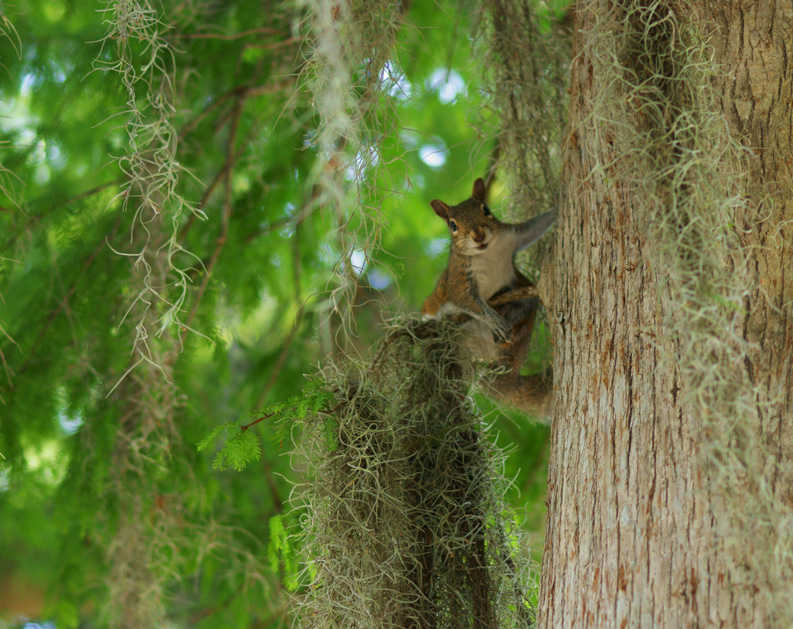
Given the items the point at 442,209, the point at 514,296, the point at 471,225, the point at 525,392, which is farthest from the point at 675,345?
the point at 442,209

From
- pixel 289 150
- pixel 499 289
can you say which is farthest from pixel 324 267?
pixel 499 289

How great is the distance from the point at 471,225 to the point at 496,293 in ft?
0.82

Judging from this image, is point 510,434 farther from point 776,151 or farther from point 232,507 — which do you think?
point 776,151

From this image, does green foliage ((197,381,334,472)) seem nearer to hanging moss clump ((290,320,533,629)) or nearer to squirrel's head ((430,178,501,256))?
hanging moss clump ((290,320,533,629))

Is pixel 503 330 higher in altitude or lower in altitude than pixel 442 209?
lower

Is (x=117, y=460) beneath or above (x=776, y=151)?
beneath

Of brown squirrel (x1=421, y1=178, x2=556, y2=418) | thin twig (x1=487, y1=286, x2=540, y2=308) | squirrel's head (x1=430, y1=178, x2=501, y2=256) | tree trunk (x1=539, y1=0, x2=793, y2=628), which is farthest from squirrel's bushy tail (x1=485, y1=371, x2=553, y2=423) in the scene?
tree trunk (x1=539, y1=0, x2=793, y2=628)

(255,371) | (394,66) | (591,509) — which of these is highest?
(394,66)

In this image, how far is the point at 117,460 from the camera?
2572 millimetres

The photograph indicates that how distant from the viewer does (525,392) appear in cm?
242

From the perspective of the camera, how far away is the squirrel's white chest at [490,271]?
97.0 inches

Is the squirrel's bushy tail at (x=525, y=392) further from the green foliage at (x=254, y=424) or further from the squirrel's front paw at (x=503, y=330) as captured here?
the green foliage at (x=254, y=424)

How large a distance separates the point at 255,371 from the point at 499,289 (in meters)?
1.35

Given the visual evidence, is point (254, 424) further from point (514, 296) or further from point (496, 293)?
point (496, 293)
